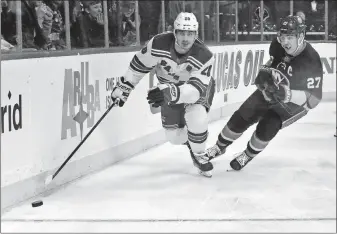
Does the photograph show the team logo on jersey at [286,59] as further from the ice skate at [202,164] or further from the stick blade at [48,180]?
the stick blade at [48,180]

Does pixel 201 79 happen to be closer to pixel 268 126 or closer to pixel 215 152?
pixel 268 126

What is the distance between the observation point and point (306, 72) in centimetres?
314

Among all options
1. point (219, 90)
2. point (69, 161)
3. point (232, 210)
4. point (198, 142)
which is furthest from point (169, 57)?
point (219, 90)

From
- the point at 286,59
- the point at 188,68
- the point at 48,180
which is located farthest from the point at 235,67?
the point at 48,180

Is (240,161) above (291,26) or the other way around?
the other way around

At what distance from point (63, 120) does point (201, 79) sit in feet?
2.18

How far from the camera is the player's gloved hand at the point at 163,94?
9.63ft

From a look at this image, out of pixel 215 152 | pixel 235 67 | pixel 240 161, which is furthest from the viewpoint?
pixel 235 67

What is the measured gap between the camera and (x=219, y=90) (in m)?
4.95

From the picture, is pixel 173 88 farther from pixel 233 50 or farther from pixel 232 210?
pixel 233 50

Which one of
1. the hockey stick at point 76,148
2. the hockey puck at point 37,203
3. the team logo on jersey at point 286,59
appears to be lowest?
the hockey puck at point 37,203

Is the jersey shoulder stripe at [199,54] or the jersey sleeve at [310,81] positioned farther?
the jersey sleeve at [310,81]

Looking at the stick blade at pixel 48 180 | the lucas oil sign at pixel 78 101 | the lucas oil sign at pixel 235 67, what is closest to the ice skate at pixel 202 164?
the lucas oil sign at pixel 78 101

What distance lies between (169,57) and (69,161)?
26.9 inches
